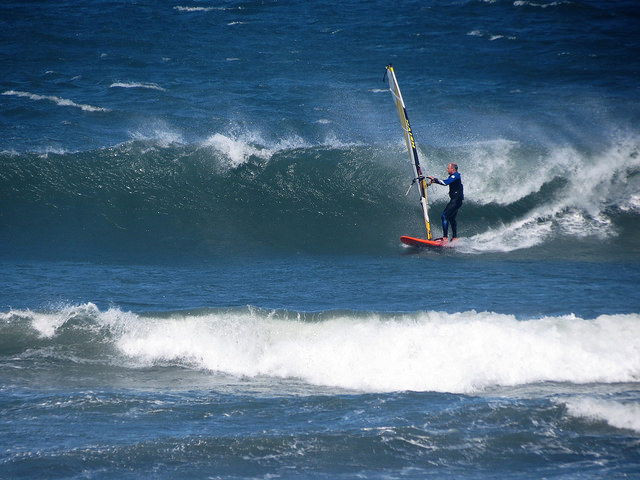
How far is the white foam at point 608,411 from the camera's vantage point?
561 cm

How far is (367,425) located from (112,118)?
40.6 ft

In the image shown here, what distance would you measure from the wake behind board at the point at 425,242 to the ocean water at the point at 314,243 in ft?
0.59

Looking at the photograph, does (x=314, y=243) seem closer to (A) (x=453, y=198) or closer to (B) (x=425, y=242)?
(B) (x=425, y=242)

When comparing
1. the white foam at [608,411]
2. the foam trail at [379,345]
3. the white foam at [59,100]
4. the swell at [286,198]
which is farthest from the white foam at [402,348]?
the white foam at [59,100]

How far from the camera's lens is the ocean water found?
5.55 meters

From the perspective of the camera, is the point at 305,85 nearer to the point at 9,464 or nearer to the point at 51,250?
the point at 51,250

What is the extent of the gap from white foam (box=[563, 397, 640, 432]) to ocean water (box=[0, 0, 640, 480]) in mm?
24

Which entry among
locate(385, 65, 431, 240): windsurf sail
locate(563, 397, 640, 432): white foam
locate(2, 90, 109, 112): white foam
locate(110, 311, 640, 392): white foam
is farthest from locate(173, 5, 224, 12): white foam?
locate(563, 397, 640, 432): white foam

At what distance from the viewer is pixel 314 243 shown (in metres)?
11.8

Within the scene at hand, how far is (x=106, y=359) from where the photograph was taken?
744 cm

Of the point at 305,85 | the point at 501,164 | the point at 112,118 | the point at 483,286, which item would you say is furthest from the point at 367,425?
the point at 305,85

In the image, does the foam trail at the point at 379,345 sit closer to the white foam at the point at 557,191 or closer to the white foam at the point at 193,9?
the white foam at the point at 557,191

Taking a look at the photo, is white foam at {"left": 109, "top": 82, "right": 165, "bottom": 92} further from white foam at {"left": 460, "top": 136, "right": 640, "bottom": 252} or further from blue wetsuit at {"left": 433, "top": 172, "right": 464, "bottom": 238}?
blue wetsuit at {"left": 433, "top": 172, "right": 464, "bottom": 238}

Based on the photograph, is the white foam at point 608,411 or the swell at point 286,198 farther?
the swell at point 286,198
